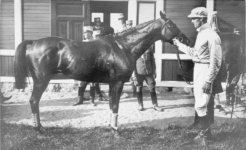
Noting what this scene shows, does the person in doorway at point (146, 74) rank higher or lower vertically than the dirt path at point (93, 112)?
higher

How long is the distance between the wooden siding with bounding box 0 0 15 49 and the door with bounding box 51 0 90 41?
0.77m

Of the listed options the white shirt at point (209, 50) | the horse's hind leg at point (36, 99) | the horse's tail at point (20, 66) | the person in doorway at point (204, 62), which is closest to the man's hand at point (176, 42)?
the person in doorway at point (204, 62)

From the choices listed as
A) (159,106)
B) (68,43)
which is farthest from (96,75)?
(159,106)

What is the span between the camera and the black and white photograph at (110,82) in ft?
13.2

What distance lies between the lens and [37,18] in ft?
18.7

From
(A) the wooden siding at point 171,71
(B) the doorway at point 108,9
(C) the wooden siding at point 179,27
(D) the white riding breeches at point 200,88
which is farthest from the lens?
(B) the doorway at point 108,9

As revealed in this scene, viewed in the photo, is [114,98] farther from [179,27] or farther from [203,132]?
[179,27]

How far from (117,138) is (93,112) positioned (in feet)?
4.10

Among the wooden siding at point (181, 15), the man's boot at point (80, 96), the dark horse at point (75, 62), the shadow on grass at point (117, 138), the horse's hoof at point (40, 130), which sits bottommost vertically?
the shadow on grass at point (117, 138)

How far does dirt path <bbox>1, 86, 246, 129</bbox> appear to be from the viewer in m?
4.87

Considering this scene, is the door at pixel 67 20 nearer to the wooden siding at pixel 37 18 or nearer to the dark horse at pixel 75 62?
the wooden siding at pixel 37 18

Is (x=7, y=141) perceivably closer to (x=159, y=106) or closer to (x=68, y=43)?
(x=68, y=43)

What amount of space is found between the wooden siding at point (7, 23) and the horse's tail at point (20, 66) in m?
0.67

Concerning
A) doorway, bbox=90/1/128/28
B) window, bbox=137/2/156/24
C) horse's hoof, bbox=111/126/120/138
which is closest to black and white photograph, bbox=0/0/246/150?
horse's hoof, bbox=111/126/120/138
